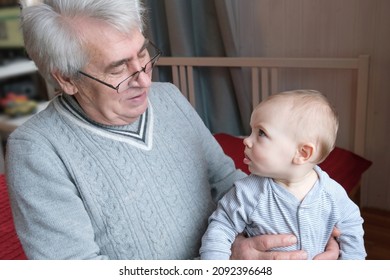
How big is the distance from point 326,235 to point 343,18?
4.07 feet

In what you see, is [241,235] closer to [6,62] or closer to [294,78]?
[294,78]

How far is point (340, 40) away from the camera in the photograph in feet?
6.32

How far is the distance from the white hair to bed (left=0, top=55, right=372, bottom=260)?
0.80 meters

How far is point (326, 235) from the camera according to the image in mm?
921

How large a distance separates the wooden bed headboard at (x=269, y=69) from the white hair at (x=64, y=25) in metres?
1.18

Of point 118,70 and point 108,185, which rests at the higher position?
point 118,70

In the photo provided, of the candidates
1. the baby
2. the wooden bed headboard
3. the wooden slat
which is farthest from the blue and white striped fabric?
the wooden slat

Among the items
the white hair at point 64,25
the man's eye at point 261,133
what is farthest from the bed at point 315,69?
the white hair at point 64,25

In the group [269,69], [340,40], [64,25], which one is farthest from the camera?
[269,69]

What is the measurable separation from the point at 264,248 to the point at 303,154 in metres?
0.20

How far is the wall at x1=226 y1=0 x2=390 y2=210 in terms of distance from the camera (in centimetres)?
185

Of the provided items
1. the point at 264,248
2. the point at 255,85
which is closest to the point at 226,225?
the point at 264,248

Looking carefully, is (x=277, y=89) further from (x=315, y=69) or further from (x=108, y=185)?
(x=108, y=185)

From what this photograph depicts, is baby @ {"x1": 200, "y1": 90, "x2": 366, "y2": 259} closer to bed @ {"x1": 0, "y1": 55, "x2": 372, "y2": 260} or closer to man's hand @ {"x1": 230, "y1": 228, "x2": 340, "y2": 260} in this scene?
man's hand @ {"x1": 230, "y1": 228, "x2": 340, "y2": 260}
